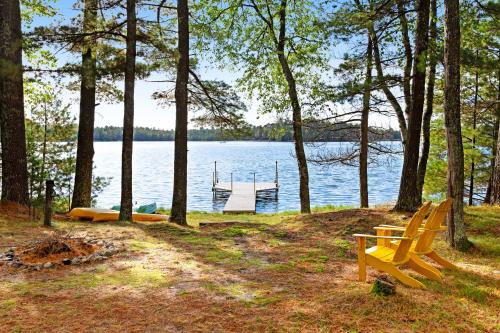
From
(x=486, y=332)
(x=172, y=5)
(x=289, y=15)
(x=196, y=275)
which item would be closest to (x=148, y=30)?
(x=172, y=5)

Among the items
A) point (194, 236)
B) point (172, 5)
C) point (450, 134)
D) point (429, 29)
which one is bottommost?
point (194, 236)

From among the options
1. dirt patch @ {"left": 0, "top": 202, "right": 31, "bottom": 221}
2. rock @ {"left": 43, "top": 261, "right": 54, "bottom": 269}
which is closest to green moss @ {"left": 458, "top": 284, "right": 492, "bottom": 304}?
rock @ {"left": 43, "top": 261, "right": 54, "bottom": 269}

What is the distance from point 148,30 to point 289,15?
5.42 m

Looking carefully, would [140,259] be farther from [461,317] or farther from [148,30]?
[148,30]

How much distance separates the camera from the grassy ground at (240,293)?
3742mm

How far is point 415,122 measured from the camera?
9.68 meters

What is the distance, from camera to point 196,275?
5.36m

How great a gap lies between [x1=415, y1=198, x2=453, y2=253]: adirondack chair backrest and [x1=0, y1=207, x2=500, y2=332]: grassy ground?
48 centimetres

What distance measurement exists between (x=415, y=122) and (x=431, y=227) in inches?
203

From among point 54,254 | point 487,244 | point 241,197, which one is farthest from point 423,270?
point 241,197

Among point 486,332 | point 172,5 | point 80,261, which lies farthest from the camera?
point 172,5

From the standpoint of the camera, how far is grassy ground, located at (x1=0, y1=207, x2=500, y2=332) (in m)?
3.74

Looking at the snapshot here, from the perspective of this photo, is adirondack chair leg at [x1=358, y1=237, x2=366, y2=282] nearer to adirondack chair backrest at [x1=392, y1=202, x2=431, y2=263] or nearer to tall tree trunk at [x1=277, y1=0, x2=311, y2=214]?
adirondack chair backrest at [x1=392, y1=202, x2=431, y2=263]

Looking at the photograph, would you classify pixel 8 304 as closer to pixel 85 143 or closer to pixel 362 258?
pixel 362 258
